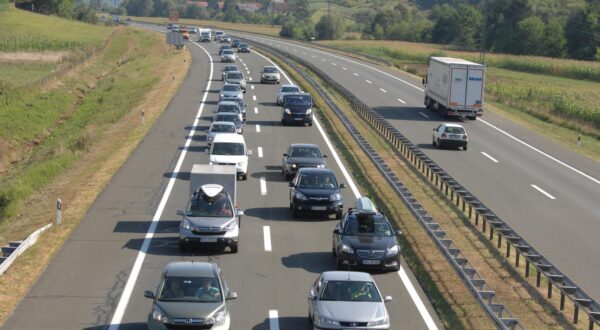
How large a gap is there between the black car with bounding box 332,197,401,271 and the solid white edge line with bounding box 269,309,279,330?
360cm

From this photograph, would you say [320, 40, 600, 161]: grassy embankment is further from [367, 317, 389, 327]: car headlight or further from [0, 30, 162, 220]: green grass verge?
[367, 317, 389, 327]: car headlight

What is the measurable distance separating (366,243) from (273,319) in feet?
15.0

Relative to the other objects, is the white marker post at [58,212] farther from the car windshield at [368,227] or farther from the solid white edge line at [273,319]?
the solid white edge line at [273,319]

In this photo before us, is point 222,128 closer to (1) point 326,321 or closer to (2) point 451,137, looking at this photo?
(2) point 451,137

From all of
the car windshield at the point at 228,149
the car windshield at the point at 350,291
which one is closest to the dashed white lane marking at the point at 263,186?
the car windshield at the point at 228,149

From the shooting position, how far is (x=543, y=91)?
8381cm

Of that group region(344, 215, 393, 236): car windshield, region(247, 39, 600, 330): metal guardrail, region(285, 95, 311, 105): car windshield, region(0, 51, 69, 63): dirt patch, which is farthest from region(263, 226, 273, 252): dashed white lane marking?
region(0, 51, 69, 63): dirt patch

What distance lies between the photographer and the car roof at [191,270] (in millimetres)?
17828

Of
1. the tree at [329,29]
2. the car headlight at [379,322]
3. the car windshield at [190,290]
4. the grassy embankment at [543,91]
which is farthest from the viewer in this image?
the tree at [329,29]

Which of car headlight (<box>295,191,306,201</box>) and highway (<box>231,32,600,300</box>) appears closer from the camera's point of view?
highway (<box>231,32,600,300</box>)

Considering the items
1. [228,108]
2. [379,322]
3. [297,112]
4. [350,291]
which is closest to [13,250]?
[350,291]

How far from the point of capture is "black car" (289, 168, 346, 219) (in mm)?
28703

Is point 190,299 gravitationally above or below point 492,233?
above

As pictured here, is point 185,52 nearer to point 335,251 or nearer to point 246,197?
point 246,197
